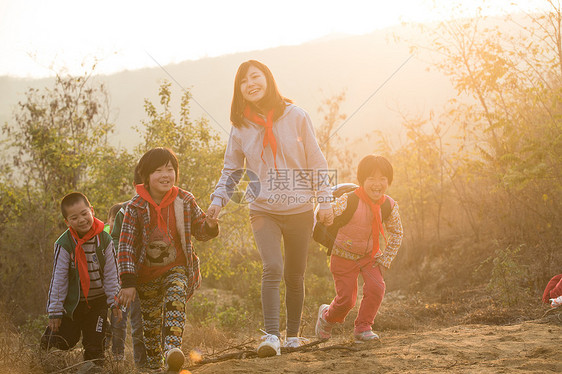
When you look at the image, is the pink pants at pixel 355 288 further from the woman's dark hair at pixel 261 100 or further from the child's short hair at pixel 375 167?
the woman's dark hair at pixel 261 100

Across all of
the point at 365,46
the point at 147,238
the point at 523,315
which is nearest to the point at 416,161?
the point at 523,315

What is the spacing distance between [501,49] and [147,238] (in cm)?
752

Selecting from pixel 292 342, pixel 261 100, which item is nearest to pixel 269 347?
pixel 292 342

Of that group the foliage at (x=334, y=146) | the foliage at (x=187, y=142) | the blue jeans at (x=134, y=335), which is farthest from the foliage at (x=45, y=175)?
the foliage at (x=334, y=146)

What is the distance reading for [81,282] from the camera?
434 cm

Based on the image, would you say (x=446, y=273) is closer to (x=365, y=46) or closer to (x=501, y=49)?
(x=501, y=49)

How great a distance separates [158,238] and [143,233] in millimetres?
115

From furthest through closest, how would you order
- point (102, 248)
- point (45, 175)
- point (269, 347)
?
point (45, 175), point (102, 248), point (269, 347)

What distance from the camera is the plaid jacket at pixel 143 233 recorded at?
12.3 feet

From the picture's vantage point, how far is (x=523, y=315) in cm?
575

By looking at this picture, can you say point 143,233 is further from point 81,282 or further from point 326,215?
point 326,215

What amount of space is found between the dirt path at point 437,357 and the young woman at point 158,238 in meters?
0.56

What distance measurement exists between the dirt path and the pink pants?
1.09 feet

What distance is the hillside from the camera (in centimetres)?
5584
